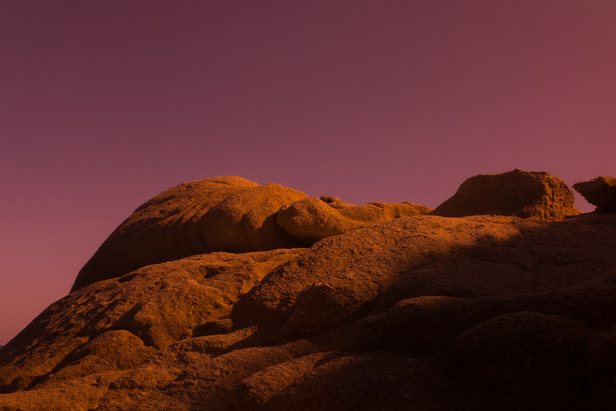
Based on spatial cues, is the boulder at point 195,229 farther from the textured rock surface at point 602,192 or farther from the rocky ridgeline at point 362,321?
the textured rock surface at point 602,192

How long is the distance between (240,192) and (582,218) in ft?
19.7

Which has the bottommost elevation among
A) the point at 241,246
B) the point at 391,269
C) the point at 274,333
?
the point at 274,333

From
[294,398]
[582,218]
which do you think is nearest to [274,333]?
[294,398]

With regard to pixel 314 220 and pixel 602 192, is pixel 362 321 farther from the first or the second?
pixel 602 192

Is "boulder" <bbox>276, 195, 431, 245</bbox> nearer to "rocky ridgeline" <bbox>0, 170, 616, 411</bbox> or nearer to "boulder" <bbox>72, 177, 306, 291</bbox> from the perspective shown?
"rocky ridgeline" <bbox>0, 170, 616, 411</bbox>

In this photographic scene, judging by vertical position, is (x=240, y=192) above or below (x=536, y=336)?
above

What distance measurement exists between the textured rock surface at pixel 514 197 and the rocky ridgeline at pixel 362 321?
0.02 metres

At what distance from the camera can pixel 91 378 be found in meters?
4.01

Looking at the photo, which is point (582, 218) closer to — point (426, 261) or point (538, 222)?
point (538, 222)

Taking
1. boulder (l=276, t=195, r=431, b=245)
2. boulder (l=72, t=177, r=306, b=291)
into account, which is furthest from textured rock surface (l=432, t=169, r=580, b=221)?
boulder (l=72, t=177, r=306, b=291)

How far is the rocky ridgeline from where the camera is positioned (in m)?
2.60

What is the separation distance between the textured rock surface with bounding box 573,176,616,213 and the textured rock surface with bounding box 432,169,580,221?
330mm

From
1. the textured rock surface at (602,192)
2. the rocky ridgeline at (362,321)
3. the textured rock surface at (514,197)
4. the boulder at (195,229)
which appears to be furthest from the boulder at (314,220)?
the textured rock surface at (602,192)

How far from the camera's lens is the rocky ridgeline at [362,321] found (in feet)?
8.54
